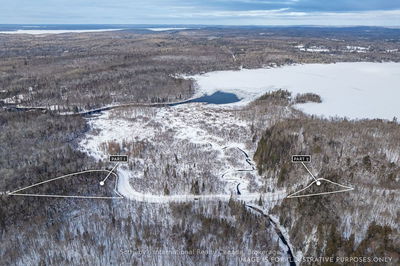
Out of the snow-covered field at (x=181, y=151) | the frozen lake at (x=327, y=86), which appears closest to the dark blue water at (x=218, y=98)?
the frozen lake at (x=327, y=86)

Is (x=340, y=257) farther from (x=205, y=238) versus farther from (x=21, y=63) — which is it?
(x=21, y=63)

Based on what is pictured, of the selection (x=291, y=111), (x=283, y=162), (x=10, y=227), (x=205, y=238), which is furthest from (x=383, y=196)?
(x=10, y=227)

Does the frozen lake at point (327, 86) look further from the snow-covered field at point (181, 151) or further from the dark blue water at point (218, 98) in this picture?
the snow-covered field at point (181, 151)

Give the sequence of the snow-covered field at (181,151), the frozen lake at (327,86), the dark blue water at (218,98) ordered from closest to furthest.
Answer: the snow-covered field at (181,151) < the frozen lake at (327,86) < the dark blue water at (218,98)

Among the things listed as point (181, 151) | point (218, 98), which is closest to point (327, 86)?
point (218, 98)

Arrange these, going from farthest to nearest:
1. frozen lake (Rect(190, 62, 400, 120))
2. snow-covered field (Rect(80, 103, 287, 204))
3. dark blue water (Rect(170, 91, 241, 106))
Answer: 1. dark blue water (Rect(170, 91, 241, 106))
2. frozen lake (Rect(190, 62, 400, 120))
3. snow-covered field (Rect(80, 103, 287, 204))

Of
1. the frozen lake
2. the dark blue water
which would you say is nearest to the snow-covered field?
the dark blue water

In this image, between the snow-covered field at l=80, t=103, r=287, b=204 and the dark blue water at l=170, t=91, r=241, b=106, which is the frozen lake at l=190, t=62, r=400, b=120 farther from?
the snow-covered field at l=80, t=103, r=287, b=204

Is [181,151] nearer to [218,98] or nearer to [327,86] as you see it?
[218,98]
